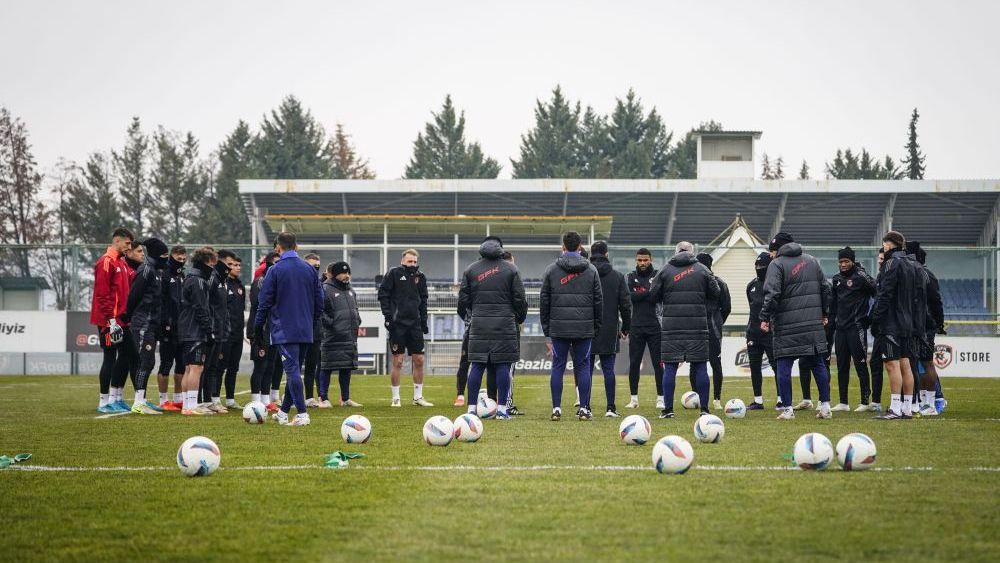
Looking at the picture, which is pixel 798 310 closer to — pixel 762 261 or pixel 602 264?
pixel 762 261

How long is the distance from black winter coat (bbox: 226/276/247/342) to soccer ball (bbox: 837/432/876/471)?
9.29 meters

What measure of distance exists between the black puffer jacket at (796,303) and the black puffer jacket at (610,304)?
6.15 feet

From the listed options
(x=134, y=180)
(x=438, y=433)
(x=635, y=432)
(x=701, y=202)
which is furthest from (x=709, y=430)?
(x=134, y=180)

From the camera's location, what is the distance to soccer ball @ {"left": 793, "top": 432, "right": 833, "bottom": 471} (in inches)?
305

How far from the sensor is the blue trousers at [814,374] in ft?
42.0

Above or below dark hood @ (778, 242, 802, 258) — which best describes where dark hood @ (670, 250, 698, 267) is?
below

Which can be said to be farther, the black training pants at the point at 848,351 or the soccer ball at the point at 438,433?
the black training pants at the point at 848,351

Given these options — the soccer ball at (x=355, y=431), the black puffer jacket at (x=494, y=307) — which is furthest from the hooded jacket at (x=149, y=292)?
the soccer ball at (x=355, y=431)

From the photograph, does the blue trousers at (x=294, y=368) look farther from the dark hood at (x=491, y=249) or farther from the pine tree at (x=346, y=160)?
the pine tree at (x=346, y=160)

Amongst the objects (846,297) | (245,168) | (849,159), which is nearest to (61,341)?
(846,297)

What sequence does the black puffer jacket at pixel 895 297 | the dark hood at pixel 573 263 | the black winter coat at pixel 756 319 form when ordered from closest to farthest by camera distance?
the dark hood at pixel 573 263 → the black puffer jacket at pixel 895 297 → the black winter coat at pixel 756 319

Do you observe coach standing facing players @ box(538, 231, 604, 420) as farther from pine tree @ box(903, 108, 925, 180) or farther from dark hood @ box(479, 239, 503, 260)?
pine tree @ box(903, 108, 925, 180)

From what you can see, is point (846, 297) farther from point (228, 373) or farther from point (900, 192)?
point (900, 192)

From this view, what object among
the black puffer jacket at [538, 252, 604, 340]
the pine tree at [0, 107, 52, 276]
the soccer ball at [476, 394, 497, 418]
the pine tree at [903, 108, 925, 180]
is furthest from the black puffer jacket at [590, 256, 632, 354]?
the pine tree at [903, 108, 925, 180]
